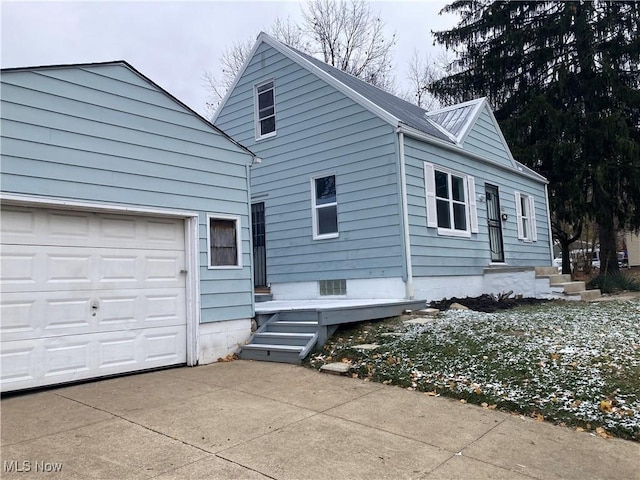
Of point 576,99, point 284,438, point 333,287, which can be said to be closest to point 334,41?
point 576,99

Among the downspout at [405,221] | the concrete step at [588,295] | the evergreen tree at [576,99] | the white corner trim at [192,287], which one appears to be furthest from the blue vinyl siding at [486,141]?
the white corner trim at [192,287]

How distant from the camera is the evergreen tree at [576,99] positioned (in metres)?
16.5

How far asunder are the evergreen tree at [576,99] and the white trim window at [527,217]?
3.93m

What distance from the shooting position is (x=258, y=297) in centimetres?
1068

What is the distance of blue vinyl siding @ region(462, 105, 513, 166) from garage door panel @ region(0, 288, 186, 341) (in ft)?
26.3

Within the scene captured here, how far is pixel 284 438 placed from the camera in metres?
3.42

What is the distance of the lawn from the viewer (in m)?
3.88

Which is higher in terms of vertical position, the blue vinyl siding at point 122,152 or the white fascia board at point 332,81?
the white fascia board at point 332,81

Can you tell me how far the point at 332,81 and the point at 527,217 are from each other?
7562 mm

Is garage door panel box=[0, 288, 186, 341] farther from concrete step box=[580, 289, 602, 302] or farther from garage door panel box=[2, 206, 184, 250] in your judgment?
concrete step box=[580, 289, 602, 302]

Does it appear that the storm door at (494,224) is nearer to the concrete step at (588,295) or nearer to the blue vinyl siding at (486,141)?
the blue vinyl siding at (486,141)

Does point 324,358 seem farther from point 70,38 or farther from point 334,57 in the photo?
point 334,57

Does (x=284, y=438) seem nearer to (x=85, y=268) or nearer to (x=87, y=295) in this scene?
(x=87, y=295)

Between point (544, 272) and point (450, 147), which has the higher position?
point (450, 147)
